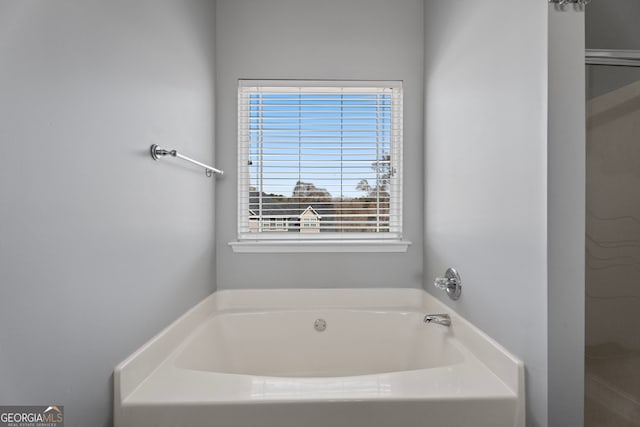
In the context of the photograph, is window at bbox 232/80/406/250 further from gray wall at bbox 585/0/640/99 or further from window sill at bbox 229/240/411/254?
gray wall at bbox 585/0/640/99

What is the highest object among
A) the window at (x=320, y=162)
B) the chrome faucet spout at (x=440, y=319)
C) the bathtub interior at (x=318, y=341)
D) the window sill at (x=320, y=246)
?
A: the window at (x=320, y=162)

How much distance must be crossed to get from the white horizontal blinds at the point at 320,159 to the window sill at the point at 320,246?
3.5 inches

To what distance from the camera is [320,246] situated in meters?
1.97

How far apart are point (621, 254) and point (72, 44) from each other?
1.85 meters

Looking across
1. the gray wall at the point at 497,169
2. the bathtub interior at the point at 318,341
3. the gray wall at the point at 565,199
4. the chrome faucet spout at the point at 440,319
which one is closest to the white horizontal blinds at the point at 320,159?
the gray wall at the point at 497,169

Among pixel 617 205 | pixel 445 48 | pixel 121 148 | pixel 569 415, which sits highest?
pixel 445 48

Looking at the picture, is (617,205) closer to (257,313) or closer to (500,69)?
(500,69)

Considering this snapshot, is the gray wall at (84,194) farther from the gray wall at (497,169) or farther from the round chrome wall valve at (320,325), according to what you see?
the gray wall at (497,169)

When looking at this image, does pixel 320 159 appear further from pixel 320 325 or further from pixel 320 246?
pixel 320 325

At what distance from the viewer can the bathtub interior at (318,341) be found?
181 cm

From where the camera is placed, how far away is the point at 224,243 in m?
1.99

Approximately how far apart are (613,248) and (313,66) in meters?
1.66

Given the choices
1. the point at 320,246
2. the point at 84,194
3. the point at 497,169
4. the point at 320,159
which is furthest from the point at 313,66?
the point at 84,194

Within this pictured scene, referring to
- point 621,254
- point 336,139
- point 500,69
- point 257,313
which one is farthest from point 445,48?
point 257,313
